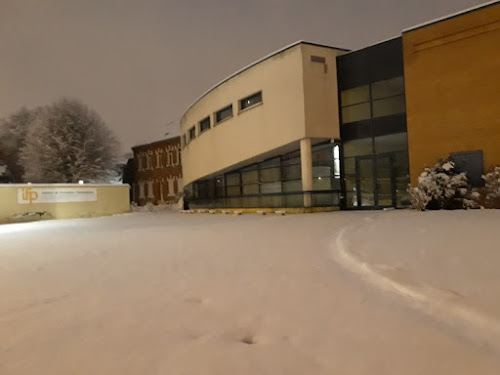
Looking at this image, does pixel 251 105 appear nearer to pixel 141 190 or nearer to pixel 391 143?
pixel 391 143

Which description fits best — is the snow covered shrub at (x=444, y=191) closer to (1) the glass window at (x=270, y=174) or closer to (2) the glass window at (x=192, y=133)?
(1) the glass window at (x=270, y=174)

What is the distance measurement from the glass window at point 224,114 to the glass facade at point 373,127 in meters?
6.61

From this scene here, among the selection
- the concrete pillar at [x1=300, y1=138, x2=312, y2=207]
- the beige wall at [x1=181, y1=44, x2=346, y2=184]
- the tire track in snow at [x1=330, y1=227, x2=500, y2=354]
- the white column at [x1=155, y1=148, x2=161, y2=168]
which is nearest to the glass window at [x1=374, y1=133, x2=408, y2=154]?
the beige wall at [x1=181, y1=44, x2=346, y2=184]

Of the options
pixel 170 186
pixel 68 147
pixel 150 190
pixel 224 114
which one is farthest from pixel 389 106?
pixel 68 147

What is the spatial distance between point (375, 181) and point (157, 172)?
90.0 ft

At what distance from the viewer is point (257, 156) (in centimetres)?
2006

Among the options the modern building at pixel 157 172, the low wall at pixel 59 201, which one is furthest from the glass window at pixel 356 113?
the modern building at pixel 157 172

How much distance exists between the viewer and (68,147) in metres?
39.9

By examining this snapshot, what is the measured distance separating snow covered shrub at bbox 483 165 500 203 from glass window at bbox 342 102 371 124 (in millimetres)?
5984

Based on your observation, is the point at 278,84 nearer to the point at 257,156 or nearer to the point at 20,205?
the point at 257,156

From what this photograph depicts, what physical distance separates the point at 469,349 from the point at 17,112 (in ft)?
183

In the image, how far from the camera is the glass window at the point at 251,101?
19.8 meters

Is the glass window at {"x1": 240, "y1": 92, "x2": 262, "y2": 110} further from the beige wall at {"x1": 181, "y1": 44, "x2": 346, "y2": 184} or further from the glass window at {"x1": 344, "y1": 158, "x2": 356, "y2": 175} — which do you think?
the glass window at {"x1": 344, "y1": 158, "x2": 356, "y2": 175}

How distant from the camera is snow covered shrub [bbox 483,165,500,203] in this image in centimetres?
1327
